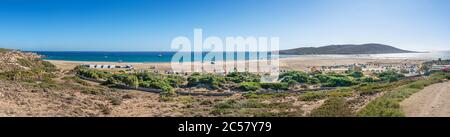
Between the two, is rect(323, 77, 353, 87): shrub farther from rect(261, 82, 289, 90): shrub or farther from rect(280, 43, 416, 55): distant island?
rect(280, 43, 416, 55): distant island

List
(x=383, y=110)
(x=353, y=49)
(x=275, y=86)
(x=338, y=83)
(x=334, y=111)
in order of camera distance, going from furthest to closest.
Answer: (x=353, y=49)
(x=338, y=83)
(x=275, y=86)
(x=334, y=111)
(x=383, y=110)

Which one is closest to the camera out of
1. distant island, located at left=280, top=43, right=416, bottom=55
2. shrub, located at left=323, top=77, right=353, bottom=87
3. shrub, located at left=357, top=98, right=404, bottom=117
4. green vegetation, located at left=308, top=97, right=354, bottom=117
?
shrub, located at left=357, top=98, right=404, bottom=117

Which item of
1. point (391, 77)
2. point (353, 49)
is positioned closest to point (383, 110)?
point (391, 77)

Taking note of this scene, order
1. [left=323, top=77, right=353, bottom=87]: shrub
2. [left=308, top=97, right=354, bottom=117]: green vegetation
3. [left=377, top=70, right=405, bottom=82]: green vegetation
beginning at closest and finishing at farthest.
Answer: [left=308, top=97, right=354, bottom=117]: green vegetation < [left=323, top=77, right=353, bottom=87]: shrub < [left=377, top=70, right=405, bottom=82]: green vegetation

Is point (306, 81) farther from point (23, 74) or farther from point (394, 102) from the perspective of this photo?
point (23, 74)

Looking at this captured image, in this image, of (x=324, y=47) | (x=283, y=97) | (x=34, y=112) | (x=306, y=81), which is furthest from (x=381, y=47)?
(x=34, y=112)

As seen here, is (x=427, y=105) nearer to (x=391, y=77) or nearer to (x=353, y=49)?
(x=391, y=77)

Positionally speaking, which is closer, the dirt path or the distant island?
the dirt path

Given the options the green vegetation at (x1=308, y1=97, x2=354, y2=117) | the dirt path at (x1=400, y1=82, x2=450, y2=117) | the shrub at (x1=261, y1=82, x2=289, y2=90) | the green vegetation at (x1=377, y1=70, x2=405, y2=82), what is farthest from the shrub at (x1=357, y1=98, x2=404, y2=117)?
the green vegetation at (x1=377, y1=70, x2=405, y2=82)

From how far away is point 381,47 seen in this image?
500 feet

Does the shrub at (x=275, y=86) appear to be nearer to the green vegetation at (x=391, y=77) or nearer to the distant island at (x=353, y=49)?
the green vegetation at (x=391, y=77)
